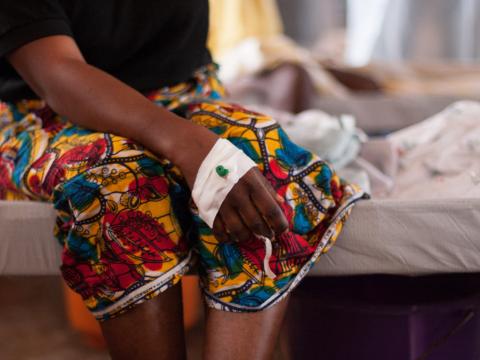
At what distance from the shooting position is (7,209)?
82 centimetres

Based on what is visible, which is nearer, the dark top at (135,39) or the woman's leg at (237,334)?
the woman's leg at (237,334)

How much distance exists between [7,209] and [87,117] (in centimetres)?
18

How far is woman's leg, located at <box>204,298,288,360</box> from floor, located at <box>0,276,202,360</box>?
528 millimetres

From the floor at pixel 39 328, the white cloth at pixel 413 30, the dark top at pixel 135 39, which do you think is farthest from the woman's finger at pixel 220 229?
the white cloth at pixel 413 30

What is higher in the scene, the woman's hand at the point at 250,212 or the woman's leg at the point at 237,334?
the woman's hand at the point at 250,212

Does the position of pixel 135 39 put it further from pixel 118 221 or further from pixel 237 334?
pixel 237 334

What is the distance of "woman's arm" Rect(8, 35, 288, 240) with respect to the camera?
0.64m

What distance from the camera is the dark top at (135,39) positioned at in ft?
2.76

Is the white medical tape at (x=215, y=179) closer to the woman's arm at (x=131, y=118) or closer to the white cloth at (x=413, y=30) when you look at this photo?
the woman's arm at (x=131, y=118)

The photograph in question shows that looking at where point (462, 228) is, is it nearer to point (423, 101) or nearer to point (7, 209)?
point (7, 209)

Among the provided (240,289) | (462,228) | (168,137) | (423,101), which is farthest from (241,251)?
(423,101)

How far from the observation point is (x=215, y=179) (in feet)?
2.12

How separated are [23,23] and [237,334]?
43 centimetres

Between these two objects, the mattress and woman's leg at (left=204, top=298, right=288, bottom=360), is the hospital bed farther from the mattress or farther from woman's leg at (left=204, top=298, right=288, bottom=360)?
woman's leg at (left=204, top=298, right=288, bottom=360)
